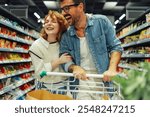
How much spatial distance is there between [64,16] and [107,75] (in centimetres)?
58

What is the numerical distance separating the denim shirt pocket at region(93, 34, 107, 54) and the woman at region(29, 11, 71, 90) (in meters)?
0.23

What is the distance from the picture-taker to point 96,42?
2.26 meters

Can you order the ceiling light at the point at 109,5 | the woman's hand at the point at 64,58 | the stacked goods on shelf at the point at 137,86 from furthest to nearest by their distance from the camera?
the ceiling light at the point at 109,5
the woman's hand at the point at 64,58
the stacked goods on shelf at the point at 137,86

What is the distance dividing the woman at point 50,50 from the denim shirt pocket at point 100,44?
229 millimetres

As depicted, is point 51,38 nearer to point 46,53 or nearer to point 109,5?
point 46,53

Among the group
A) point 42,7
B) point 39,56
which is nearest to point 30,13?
point 42,7

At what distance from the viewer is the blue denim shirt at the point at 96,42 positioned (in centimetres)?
223

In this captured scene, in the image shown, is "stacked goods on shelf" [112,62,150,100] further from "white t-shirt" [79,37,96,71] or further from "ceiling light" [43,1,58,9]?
"ceiling light" [43,1,58,9]

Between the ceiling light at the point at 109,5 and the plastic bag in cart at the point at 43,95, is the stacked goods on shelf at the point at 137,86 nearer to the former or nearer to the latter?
the plastic bag in cart at the point at 43,95

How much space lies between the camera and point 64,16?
6.97ft

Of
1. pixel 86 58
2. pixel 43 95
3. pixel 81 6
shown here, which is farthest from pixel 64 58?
pixel 43 95

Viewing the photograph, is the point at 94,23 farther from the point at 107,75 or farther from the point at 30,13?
the point at 30,13

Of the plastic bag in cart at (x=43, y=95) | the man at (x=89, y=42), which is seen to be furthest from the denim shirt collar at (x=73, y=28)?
the plastic bag in cart at (x=43, y=95)

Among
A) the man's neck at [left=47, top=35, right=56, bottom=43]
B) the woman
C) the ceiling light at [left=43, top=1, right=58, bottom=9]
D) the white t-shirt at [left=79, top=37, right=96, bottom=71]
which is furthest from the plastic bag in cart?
the ceiling light at [left=43, top=1, right=58, bottom=9]
